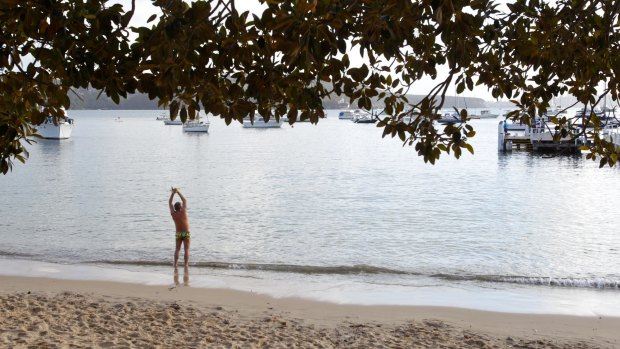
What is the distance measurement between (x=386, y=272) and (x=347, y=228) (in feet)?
24.5

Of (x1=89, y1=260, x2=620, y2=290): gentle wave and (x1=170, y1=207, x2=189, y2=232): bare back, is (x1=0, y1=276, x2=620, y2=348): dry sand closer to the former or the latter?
(x1=170, y1=207, x2=189, y2=232): bare back

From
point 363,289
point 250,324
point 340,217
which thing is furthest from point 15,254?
point 340,217

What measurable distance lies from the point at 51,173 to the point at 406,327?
4163cm

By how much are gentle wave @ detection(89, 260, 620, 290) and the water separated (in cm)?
5

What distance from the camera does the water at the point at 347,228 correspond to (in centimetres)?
1720

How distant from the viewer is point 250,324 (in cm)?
1091

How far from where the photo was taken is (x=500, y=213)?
30.8 metres

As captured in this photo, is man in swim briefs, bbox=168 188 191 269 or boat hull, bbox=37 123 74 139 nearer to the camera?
man in swim briefs, bbox=168 188 191 269

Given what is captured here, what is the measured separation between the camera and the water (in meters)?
17.2

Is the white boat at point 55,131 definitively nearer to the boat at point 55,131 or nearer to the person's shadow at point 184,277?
the boat at point 55,131

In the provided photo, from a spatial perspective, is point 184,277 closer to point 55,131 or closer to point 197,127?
point 55,131

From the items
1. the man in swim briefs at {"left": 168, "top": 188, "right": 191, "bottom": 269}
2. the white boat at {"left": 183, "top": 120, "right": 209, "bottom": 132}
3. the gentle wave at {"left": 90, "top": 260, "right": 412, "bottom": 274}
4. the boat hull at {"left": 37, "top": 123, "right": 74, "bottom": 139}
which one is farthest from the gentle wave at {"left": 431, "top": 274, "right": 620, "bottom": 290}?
the white boat at {"left": 183, "top": 120, "right": 209, "bottom": 132}

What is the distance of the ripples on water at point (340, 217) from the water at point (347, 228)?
0.07m

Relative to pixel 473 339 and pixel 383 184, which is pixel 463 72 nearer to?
pixel 473 339
